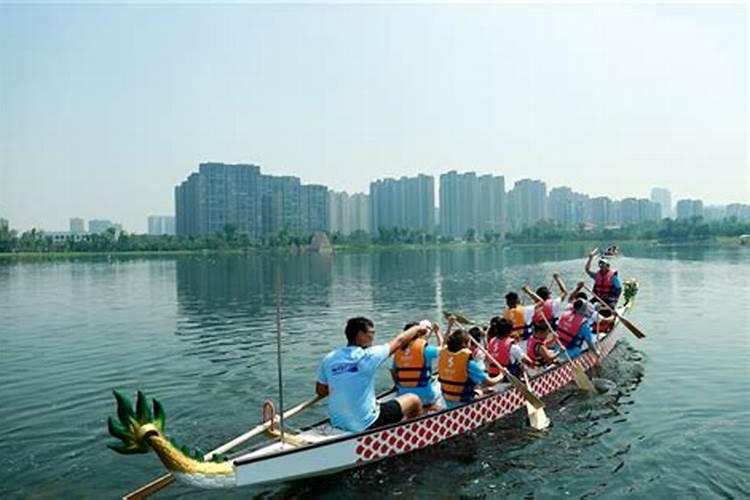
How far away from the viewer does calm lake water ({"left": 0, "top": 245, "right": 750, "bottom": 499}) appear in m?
8.12

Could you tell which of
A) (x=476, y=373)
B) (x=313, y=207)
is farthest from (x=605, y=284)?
(x=313, y=207)

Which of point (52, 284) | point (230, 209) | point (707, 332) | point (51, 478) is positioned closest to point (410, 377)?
point (51, 478)

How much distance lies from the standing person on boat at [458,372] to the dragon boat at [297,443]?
9.0 inches

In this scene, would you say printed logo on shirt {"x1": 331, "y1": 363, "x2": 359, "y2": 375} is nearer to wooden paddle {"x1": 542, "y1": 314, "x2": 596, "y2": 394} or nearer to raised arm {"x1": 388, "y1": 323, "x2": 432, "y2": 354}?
raised arm {"x1": 388, "y1": 323, "x2": 432, "y2": 354}

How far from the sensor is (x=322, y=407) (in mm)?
11539

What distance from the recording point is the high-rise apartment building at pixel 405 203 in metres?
184

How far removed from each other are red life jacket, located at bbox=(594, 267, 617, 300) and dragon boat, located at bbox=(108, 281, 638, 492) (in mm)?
7342

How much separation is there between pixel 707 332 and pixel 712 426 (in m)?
9.92

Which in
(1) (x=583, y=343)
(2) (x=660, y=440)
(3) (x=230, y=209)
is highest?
(3) (x=230, y=209)

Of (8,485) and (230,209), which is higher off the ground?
(230,209)

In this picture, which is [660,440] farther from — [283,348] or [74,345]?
[74,345]

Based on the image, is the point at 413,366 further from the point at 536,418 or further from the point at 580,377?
the point at 580,377

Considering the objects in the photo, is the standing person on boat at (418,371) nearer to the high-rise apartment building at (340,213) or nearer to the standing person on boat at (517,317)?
the standing person on boat at (517,317)

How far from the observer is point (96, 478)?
837 centimetres
